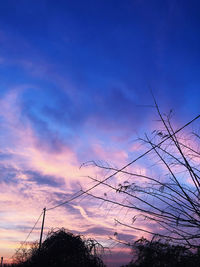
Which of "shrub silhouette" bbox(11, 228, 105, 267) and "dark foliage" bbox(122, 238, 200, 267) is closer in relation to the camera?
"dark foliage" bbox(122, 238, 200, 267)

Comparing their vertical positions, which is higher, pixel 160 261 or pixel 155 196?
pixel 155 196

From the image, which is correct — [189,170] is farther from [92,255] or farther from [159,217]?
[92,255]

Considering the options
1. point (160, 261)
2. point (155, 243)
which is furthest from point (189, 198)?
point (160, 261)

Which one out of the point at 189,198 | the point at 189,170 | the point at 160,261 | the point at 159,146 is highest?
the point at 159,146

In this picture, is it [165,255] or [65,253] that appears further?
[65,253]

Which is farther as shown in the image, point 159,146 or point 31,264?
point 31,264

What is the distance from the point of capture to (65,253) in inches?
378

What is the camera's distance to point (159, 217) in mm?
2719

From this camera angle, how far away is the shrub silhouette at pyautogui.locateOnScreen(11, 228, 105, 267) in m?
9.46

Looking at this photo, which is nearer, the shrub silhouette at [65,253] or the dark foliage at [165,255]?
the dark foliage at [165,255]

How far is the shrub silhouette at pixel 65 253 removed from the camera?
946cm

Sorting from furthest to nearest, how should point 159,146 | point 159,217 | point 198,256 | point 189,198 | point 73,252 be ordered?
1. point 73,252
2. point 159,146
3. point 159,217
4. point 189,198
5. point 198,256

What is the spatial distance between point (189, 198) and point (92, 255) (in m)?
8.66

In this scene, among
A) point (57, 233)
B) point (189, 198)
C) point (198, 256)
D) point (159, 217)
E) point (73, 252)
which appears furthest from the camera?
point (57, 233)
